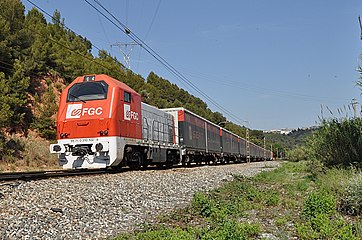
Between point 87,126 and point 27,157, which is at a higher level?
point 87,126

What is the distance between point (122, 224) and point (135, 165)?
9114 millimetres

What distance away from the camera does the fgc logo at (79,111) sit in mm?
12547

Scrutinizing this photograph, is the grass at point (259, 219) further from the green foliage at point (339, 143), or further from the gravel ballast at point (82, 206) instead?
the green foliage at point (339, 143)

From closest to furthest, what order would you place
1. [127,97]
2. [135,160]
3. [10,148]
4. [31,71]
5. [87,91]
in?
[87,91]
[127,97]
[135,160]
[10,148]
[31,71]

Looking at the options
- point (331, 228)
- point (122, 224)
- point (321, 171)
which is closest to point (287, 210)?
point (331, 228)

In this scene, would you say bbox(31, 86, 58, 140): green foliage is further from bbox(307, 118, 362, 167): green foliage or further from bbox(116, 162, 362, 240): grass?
bbox(116, 162, 362, 240): grass

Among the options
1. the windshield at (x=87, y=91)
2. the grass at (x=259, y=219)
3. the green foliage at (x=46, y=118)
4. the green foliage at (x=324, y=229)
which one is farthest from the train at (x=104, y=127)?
the green foliage at (x=46, y=118)

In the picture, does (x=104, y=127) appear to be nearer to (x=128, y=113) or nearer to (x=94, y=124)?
(x=94, y=124)

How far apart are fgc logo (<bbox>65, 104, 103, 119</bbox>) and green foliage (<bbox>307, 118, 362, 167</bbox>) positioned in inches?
307

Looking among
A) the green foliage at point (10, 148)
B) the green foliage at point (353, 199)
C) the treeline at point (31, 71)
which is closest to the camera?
the green foliage at point (353, 199)

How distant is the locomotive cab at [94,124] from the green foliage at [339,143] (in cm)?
683

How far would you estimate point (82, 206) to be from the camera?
21.0 feet

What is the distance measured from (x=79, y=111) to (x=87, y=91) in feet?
2.87

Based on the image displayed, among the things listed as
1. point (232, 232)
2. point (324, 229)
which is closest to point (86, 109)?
point (232, 232)
